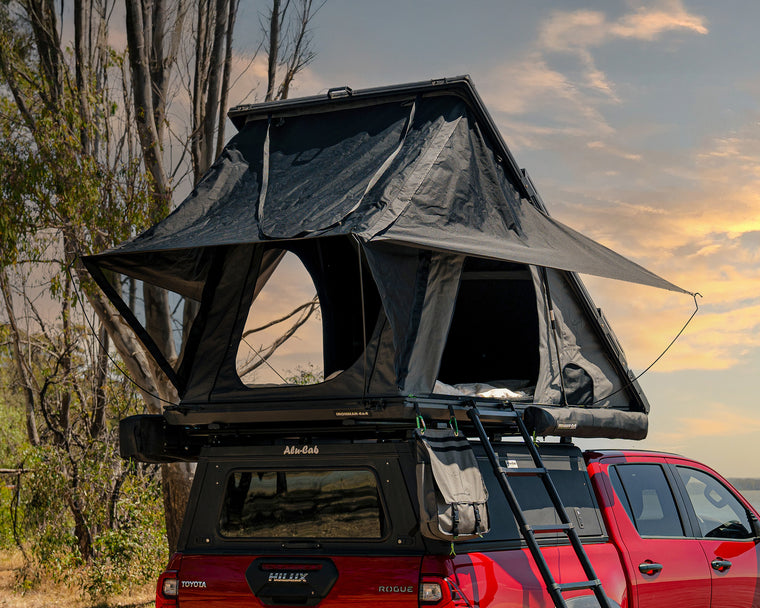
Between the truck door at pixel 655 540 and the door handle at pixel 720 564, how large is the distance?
80mm

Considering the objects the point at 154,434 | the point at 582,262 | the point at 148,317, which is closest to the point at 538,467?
the point at 582,262

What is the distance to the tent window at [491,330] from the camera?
827 centimetres

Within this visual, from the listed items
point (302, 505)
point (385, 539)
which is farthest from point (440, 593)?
point (302, 505)

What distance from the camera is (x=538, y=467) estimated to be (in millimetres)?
5594

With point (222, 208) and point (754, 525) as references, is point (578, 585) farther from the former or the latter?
point (222, 208)

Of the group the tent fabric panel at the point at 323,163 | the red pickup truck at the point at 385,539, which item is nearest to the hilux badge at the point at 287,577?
the red pickup truck at the point at 385,539

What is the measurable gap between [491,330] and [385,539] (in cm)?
403

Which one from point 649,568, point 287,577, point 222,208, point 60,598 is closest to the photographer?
point 287,577

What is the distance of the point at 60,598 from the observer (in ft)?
43.6

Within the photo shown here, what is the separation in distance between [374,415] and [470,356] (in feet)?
12.1

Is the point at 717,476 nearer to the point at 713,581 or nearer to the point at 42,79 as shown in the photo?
the point at 713,581

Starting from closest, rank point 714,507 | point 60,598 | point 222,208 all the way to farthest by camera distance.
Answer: point 222,208
point 714,507
point 60,598

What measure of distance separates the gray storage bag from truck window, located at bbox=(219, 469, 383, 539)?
17.0 inches

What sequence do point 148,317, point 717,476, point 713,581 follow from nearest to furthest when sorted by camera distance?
point 713,581
point 717,476
point 148,317
